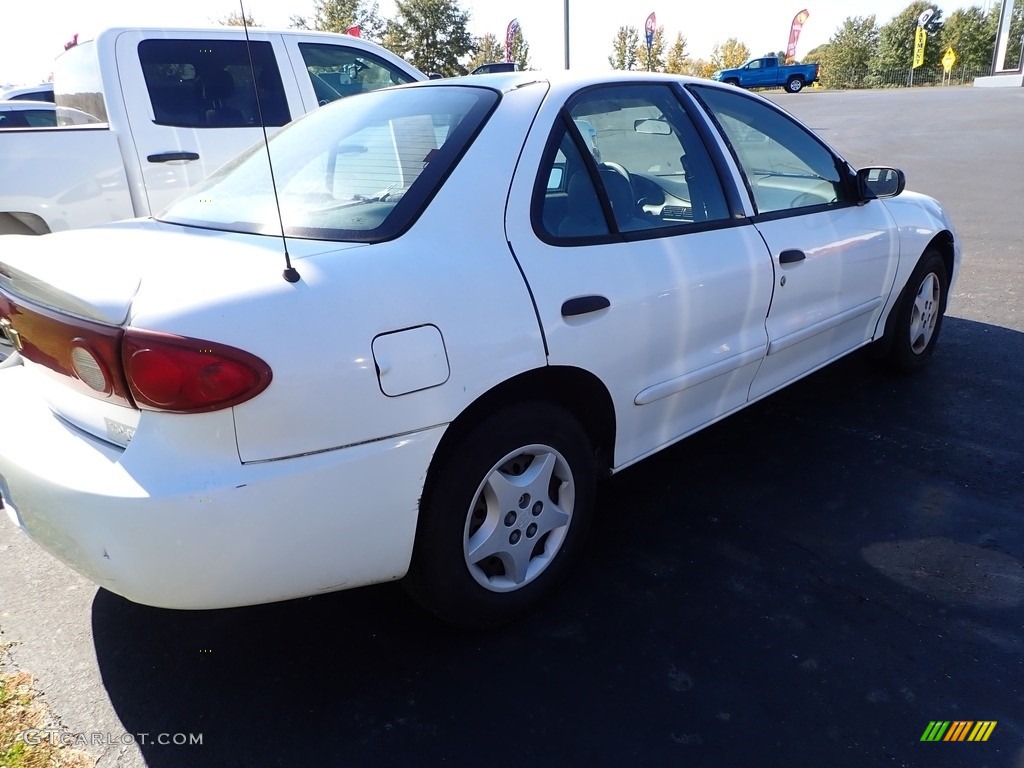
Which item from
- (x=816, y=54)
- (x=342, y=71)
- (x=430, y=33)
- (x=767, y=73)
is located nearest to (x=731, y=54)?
(x=816, y=54)

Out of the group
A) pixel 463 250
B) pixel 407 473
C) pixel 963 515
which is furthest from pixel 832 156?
pixel 407 473

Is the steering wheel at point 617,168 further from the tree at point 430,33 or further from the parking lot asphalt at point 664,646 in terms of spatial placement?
the tree at point 430,33

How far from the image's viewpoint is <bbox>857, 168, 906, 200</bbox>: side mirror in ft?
12.3

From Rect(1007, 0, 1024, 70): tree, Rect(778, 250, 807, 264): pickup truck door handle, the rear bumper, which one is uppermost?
Rect(1007, 0, 1024, 70): tree

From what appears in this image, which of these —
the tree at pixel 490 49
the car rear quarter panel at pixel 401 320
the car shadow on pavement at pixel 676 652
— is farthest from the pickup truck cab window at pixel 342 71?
the tree at pixel 490 49

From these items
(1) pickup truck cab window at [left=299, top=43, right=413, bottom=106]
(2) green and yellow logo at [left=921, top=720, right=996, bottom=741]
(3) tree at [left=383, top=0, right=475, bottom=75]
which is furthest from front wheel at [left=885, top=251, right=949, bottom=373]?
(3) tree at [left=383, top=0, right=475, bottom=75]

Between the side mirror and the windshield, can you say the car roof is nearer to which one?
the windshield

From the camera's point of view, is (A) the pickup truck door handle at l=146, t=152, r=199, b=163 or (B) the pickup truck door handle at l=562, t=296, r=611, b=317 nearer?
(B) the pickup truck door handle at l=562, t=296, r=611, b=317

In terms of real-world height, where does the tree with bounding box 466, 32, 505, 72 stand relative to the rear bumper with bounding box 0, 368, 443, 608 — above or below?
above

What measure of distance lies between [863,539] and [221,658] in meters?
2.28

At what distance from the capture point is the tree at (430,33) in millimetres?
34719

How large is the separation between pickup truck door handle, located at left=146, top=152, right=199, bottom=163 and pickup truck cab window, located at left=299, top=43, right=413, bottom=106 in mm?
1029

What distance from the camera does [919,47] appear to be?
5428cm

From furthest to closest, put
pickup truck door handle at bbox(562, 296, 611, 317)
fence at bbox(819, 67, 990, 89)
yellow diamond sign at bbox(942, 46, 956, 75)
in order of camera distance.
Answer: fence at bbox(819, 67, 990, 89)
yellow diamond sign at bbox(942, 46, 956, 75)
pickup truck door handle at bbox(562, 296, 611, 317)
